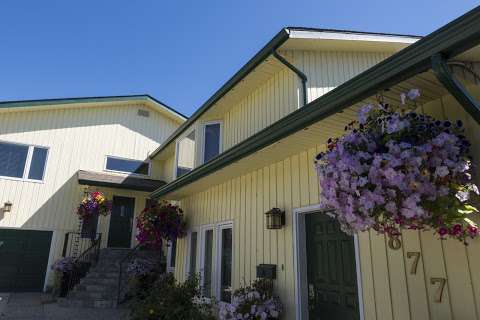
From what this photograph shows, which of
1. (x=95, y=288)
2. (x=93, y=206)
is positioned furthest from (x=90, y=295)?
(x=93, y=206)

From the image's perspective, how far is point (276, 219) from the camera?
4.81 m

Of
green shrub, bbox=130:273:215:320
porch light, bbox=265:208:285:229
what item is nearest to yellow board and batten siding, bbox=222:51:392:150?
porch light, bbox=265:208:285:229

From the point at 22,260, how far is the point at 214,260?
7.58 m

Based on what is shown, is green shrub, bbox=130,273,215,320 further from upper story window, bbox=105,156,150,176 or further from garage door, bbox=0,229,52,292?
upper story window, bbox=105,156,150,176

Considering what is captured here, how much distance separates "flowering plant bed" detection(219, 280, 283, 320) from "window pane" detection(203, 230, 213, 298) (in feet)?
6.93

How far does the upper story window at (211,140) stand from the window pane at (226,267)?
249cm

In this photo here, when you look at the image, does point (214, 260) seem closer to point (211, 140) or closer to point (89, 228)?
point (211, 140)

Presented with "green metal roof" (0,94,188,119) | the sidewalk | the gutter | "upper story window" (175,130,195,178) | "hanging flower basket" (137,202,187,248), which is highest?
"green metal roof" (0,94,188,119)

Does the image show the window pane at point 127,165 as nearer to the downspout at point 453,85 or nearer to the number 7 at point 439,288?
the number 7 at point 439,288

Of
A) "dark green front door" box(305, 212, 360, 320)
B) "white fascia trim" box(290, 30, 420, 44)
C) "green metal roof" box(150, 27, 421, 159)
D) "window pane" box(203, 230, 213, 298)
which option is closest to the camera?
"dark green front door" box(305, 212, 360, 320)

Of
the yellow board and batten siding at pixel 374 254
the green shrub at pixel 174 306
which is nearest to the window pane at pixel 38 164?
the green shrub at pixel 174 306

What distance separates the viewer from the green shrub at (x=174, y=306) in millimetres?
5550

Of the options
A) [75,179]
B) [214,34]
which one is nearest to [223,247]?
[214,34]

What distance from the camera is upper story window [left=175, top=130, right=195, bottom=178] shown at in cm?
921
